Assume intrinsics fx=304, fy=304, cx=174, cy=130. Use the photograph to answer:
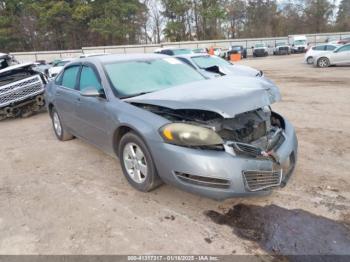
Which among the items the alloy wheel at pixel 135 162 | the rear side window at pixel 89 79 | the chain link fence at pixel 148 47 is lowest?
the alloy wheel at pixel 135 162

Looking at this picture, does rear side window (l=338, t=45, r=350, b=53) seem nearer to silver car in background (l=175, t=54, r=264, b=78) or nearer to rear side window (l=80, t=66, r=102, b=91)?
silver car in background (l=175, t=54, r=264, b=78)

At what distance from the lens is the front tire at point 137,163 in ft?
10.5

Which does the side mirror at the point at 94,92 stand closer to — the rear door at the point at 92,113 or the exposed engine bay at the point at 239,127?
the rear door at the point at 92,113

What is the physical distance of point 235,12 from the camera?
60781 mm

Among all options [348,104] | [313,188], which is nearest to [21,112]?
[313,188]

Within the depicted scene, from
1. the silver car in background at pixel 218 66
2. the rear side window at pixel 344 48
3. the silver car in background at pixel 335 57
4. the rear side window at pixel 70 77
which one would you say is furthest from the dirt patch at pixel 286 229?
the rear side window at pixel 344 48

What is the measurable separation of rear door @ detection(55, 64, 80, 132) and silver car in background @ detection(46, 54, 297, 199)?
0.31 metres

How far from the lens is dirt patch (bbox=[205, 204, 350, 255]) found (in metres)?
2.45

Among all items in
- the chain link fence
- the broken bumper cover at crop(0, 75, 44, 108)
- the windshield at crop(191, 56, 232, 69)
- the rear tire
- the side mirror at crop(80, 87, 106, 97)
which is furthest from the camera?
the chain link fence

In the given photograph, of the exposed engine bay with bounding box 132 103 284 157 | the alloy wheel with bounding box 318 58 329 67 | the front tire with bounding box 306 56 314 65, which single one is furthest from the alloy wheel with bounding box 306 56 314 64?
the exposed engine bay with bounding box 132 103 284 157

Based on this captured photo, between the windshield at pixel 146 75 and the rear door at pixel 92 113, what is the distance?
23cm

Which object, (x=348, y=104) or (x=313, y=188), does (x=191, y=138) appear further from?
(x=348, y=104)

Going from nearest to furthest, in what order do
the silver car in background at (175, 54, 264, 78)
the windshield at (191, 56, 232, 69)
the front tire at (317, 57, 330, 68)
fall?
the silver car in background at (175, 54, 264, 78) < the windshield at (191, 56, 232, 69) < the front tire at (317, 57, 330, 68)

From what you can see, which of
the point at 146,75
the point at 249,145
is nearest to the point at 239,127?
the point at 249,145
